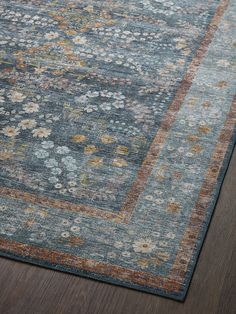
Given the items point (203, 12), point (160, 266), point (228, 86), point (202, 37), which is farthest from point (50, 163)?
point (203, 12)

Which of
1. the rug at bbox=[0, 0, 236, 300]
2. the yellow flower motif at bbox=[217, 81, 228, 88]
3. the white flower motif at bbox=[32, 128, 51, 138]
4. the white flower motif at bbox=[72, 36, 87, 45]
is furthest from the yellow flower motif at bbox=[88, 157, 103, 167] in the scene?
the white flower motif at bbox=[72, 36, 87, 45]

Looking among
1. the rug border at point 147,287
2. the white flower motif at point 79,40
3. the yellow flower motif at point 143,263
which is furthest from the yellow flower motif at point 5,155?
the white flower motif at point 79,40

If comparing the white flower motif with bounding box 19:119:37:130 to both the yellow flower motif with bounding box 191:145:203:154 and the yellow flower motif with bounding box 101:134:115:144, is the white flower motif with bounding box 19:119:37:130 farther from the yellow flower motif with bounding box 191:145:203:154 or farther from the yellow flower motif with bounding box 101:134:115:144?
the yellow flower motif with bounding box 191:145:203:154

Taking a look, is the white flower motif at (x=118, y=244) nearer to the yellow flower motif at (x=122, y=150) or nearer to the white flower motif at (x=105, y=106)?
the yellow flower motif at (x=122, y=150)

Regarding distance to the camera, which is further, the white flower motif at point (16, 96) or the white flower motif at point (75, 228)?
the white flower motif at point (16, 96)

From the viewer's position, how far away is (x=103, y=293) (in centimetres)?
188

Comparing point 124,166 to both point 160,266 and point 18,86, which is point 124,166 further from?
point 18,86

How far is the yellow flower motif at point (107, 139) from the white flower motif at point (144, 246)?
0.50 meters

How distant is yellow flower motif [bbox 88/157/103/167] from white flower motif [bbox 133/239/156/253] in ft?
1.27

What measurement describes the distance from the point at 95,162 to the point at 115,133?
183 millimetres

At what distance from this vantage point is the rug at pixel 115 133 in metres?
2.01

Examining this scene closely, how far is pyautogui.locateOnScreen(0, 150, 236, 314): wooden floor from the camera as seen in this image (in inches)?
72.4

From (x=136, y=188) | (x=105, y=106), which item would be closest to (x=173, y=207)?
(x=136, y=188)

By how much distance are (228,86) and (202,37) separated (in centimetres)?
39
